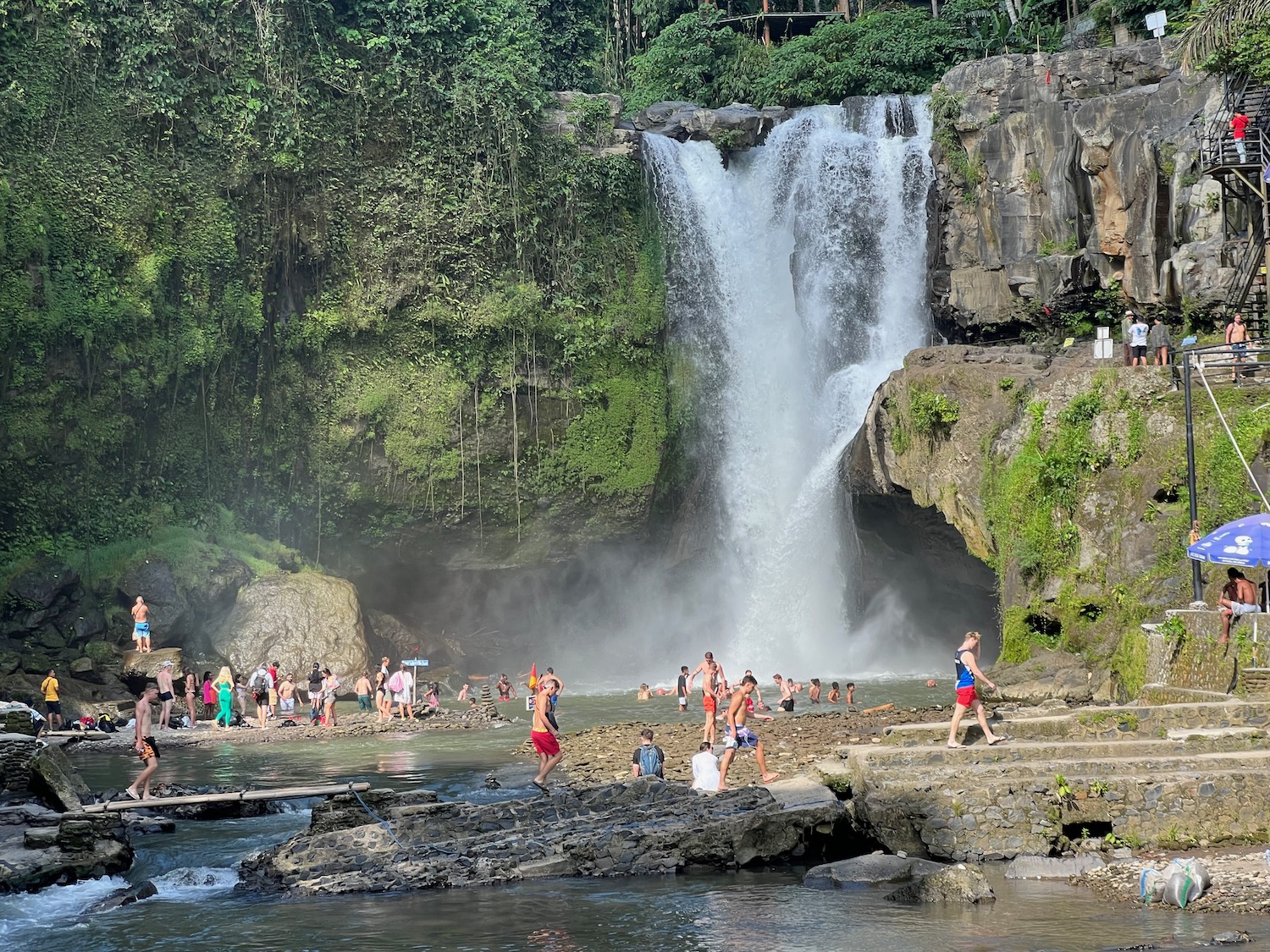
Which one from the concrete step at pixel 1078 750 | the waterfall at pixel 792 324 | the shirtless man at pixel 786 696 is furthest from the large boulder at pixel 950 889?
the waterfall at pixel 792 324

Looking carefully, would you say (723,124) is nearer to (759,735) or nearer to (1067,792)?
(759,735)

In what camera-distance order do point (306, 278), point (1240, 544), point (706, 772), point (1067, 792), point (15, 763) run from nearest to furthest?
point (1067, 792) → point (706, 772) → point (1240, 544) → point (15, 763) → point (306, 278)

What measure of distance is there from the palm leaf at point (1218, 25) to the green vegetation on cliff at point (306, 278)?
1624 cm

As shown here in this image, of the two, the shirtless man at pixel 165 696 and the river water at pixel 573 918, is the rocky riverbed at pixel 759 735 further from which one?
the shirtless man at pixel 165 696

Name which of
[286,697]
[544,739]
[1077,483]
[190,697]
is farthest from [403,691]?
[1077,483]

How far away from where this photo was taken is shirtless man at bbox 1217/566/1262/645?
18.6 metres

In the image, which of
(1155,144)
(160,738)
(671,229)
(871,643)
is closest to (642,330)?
(671,229)

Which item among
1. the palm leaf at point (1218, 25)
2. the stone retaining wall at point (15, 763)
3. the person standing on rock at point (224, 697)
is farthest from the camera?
the person standing on rock at point (224, 697)

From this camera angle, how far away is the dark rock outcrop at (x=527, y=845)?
51.3ft

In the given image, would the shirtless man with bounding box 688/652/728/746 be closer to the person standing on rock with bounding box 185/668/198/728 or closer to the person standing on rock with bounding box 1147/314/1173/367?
the person standing on rock with bounding box 1147/314/1173/367

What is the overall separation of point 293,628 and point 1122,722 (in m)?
22.2

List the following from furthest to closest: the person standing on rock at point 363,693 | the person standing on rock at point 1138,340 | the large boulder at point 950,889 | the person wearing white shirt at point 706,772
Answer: the person standing on rock at point 363,693, the person standing on rock at point 1138,340, the person wearing white shirt at point 706,772, the large boulder at point 950,889

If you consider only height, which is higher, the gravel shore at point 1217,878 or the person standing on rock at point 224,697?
the person standing on rock at point 224,697

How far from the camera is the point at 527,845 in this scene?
16156 mm
